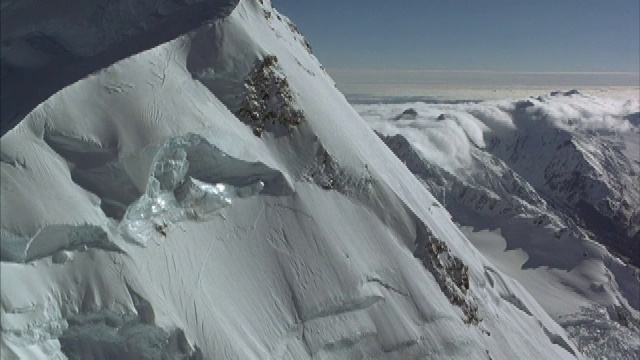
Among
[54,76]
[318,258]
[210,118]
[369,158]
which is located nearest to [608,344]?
[369,158]

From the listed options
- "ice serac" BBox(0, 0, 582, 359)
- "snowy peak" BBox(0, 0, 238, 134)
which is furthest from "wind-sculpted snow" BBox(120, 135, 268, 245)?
"snowy peak" BBox(0, 0, 238, 134)

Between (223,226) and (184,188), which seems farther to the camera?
(223,226)

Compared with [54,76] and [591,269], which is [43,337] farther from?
[591,269]

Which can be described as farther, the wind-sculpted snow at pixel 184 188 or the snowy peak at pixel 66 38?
the snowy peak at pixel 66 38

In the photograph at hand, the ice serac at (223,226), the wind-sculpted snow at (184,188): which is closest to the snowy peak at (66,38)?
the ice serac at (223,226)

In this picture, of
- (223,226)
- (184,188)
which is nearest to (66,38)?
(184,188)

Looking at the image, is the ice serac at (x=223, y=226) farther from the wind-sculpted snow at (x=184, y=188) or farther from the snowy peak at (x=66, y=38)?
the snowy peak at (x=66, y=38)

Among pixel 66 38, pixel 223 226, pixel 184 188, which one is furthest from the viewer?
pixel 66 38

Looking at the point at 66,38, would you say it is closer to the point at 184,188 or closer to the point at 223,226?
the point at 184,188
